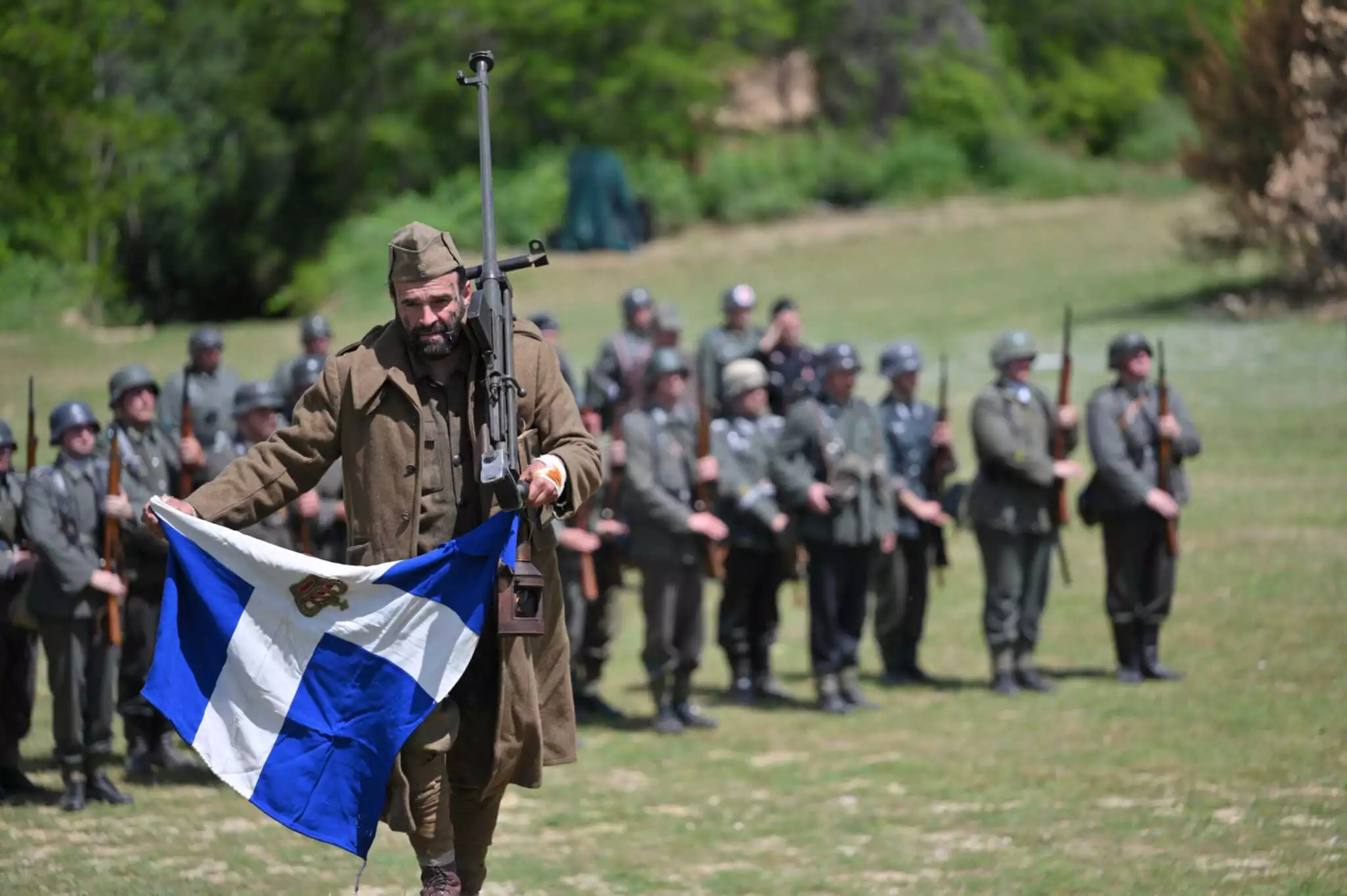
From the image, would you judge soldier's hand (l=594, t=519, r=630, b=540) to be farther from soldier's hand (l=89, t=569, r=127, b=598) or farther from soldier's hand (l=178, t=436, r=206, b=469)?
soldier's hand (l=89, t=569, r=127, b=598)

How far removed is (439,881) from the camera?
A: 6.75 m

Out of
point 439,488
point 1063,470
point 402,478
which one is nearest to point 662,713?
point 1063,470

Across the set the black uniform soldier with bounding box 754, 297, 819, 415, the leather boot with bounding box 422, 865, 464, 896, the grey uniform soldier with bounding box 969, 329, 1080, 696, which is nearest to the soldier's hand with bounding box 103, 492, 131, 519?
the leather boot with bounding box 422, 865, 464, 896

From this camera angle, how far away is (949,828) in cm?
928

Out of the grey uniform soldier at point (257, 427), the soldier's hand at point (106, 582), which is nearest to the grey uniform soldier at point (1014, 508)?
the grey uniform soldier at point (257, 427)

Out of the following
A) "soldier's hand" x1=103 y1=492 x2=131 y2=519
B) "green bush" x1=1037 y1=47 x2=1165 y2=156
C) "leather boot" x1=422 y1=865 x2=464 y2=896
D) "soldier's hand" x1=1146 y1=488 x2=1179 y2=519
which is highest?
"green bush" x1=1037 y1=47 x2=1165 y2=156

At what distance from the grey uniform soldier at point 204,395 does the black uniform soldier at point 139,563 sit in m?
1.45

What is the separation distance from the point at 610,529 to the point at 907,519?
219 cm

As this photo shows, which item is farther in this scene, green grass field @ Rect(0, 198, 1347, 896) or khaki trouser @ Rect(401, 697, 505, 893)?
green grass field @ Rect(0, 198, 1347, 896)

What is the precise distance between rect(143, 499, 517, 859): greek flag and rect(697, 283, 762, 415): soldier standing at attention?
28.3 feet

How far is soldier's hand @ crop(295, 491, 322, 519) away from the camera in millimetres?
11758

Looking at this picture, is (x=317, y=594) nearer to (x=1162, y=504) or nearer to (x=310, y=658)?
(x=310, y=658)

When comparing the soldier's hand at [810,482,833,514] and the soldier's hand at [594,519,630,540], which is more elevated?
the soldier's hand at [810,482,833,514]

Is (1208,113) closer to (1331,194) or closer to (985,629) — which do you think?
(1331,194)
